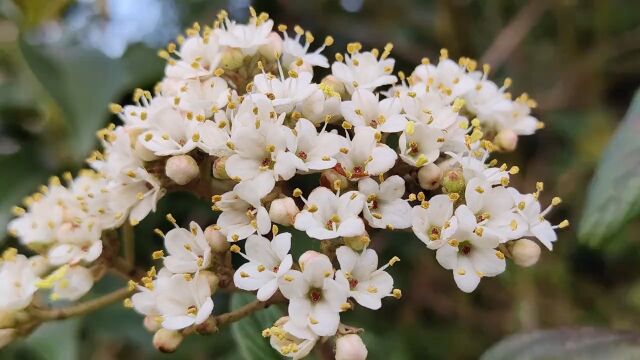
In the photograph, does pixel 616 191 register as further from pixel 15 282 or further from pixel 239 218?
pixel 15 282

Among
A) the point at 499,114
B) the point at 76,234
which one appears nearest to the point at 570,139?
the point at 499,114

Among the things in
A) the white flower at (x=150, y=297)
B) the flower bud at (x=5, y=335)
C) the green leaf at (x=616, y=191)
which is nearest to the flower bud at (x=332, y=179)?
the white flower at (x=150, y=297)

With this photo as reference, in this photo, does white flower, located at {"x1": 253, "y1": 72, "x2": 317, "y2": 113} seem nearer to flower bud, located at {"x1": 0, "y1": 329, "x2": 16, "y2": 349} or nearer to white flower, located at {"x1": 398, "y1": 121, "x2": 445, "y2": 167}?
white flower, located at {"x1": 398, "y1": 121, "x2": 445, "y2": 167}

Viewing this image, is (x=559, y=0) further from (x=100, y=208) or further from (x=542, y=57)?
(x=100, y=208)

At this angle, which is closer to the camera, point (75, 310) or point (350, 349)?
point (350, 349)

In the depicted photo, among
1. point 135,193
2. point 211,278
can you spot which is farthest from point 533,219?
point 135,193

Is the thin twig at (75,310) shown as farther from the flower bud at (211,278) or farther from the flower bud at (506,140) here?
the flower bud at (506,140)

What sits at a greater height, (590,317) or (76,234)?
(590,317)
